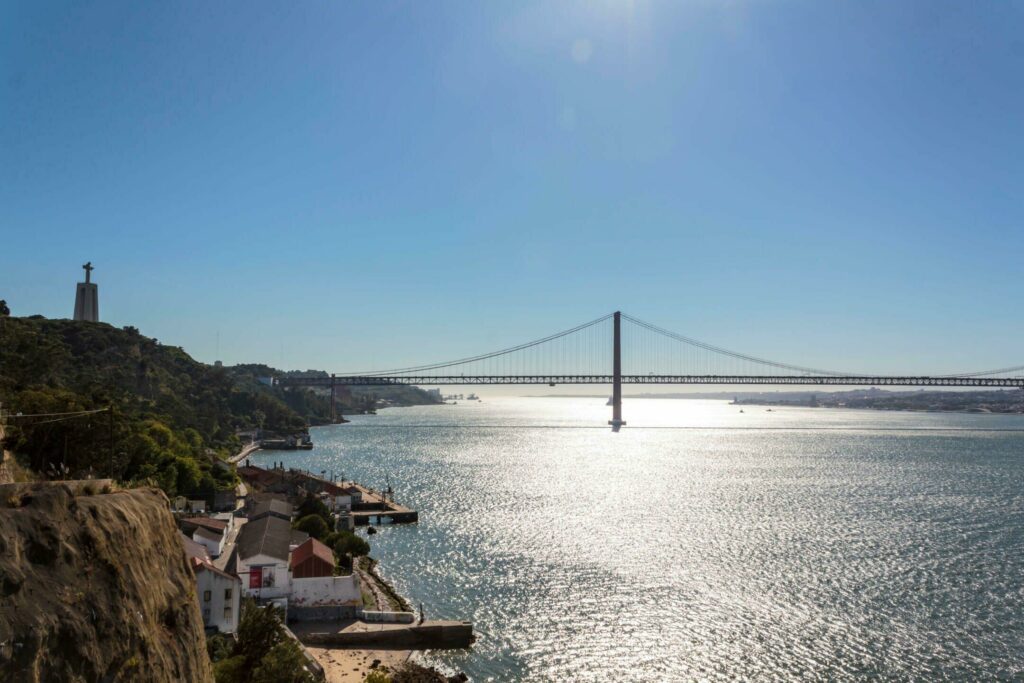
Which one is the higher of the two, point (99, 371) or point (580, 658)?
point (99, 371)

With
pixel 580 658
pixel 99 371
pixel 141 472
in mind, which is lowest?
pixel 580 658

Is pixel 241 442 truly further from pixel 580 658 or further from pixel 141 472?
pixel 580 658

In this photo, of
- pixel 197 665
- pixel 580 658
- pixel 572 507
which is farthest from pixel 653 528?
pixel 197 665

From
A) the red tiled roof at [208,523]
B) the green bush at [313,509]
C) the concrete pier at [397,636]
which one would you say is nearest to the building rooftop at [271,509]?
the green bush at [313,509]

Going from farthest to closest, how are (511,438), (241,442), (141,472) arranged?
(511,438), (241,442), (141,472)

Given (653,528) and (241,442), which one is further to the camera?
(241,442)

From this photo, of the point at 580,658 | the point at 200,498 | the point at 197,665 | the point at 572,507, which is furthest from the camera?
the point at 572,507

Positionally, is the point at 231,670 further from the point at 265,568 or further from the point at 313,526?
the point at 313,526
